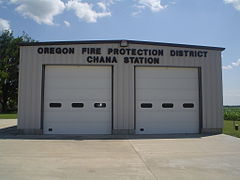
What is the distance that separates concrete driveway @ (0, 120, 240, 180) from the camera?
5605 millimetres

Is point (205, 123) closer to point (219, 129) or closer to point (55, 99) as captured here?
point (219, 129)

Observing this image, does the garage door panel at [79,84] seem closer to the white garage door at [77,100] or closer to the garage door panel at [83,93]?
the white garage door at [77,100]

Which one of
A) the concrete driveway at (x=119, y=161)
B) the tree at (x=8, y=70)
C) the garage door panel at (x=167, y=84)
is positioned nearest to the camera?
the concrete driveway at (x=119, y=161)

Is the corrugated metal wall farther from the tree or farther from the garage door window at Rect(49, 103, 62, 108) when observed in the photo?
the tree

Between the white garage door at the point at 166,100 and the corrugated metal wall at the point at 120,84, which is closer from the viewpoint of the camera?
the corrugated metal wall at the point at 120,84

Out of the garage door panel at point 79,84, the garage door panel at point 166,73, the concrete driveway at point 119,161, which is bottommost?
the concrete driveway at point 119,161

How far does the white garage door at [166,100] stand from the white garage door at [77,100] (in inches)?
69.5

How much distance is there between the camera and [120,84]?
12664 millimetres

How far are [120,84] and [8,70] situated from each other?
121 ft

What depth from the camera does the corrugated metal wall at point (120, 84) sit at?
1228 cm

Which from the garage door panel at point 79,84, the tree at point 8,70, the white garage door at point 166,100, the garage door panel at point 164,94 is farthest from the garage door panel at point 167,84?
the tree at point 8,70

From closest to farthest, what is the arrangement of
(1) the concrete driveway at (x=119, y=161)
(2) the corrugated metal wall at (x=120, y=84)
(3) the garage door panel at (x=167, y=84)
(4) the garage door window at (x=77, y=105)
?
1. (1) the concrete driveway at (x=119, y=161)
2. (2) the corrugated metal wall at (x=120, y=84)
3. (4) the garage door window at (x=77, y=105)
4. (3) the garage door panel at (x=167, y=84)

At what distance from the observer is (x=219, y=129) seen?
13203 mm

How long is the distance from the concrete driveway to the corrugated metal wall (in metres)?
2.90
